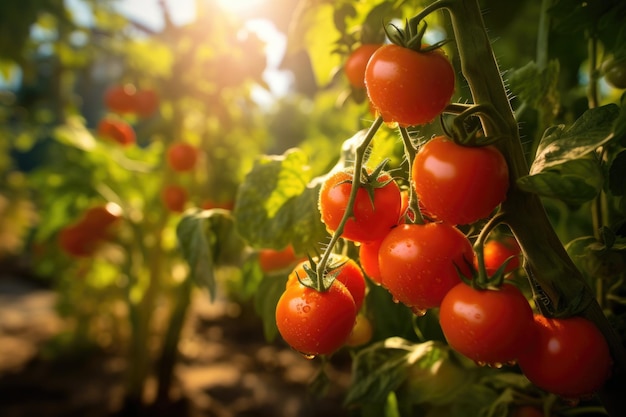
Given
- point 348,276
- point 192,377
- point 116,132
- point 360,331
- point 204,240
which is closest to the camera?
point 348,276

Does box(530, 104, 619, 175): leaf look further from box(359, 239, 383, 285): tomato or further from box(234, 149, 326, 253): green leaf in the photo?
box(234, 149, 326, 253): green leaf

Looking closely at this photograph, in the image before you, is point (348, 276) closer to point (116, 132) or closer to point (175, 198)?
point (175, 198)

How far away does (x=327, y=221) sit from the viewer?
1.72 feet

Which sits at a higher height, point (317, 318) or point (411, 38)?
point (411, 38)

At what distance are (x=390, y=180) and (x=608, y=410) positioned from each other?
315 mm

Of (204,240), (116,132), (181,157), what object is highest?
(116,132)

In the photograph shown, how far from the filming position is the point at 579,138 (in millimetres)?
422

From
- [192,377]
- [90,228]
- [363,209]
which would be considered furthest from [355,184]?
[192,377]

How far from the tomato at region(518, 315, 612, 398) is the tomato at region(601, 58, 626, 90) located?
36cm

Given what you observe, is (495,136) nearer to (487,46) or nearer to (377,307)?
(487,46)

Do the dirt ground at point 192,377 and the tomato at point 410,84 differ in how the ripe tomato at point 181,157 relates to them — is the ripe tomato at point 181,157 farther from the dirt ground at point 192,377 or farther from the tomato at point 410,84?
the tomato at point 410,84

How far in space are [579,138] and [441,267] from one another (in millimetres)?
162

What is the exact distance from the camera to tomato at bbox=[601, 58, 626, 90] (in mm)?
633

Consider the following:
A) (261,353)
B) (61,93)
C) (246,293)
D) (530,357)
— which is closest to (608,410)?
(530,357)
